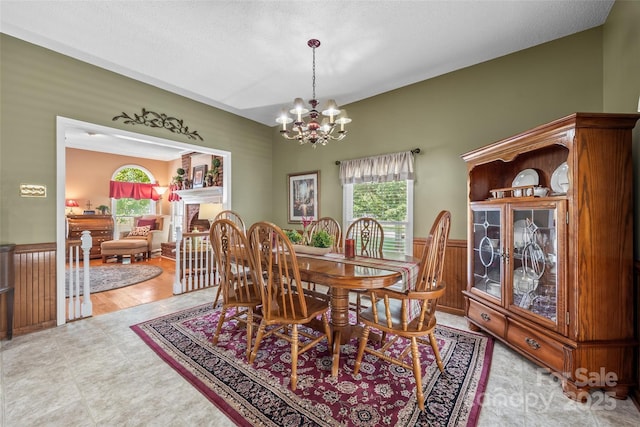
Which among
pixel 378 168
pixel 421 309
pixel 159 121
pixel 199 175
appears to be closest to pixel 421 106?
pixel 378 168

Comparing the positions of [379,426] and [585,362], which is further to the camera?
[585,362]

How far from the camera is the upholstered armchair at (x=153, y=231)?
6.52 meters

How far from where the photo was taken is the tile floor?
59.1 inches

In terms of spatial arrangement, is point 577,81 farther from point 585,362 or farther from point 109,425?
point 109,425

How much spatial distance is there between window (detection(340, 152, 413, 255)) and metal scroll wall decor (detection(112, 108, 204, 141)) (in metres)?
2.37

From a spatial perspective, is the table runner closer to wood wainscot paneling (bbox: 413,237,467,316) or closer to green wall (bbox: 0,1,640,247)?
wood wainscot paneling (bbox: 413,237,467,316)

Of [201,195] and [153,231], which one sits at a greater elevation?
[201,195]

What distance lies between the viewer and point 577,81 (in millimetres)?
2477

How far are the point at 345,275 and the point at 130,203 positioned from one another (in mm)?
8233

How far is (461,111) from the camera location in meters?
3.10

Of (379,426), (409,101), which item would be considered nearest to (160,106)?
(409,101)

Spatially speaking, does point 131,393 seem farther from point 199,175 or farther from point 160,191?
point 160,191

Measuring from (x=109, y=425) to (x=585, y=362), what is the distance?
9.48ft

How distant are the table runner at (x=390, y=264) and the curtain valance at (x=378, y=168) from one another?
161cm
